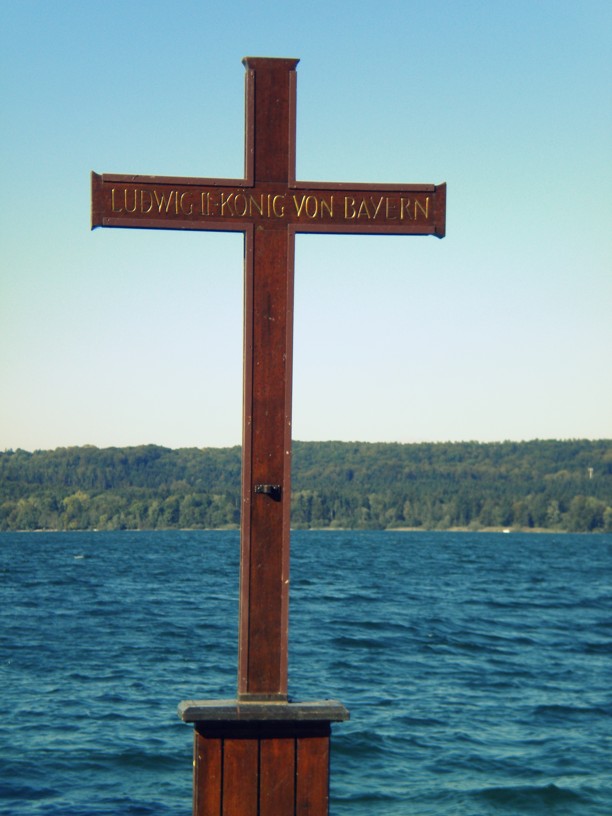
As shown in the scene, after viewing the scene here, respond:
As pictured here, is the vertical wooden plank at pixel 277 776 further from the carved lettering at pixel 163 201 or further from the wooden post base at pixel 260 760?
the carved lettering at pixel 163 201

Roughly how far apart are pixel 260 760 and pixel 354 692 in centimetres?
2192

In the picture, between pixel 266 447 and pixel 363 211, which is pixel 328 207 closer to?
pixel 363 211

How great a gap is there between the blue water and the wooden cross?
34.5 feet

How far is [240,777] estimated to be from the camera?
5.57 metres

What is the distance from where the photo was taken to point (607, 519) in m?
199

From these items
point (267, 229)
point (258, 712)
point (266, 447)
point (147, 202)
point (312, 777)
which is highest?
point (147, 202)

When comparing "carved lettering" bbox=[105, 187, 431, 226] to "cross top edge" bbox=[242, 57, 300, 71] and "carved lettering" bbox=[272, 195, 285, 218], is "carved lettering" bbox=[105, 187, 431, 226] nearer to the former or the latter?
"carved lettering" bbox=[272, 195, 285, 218]

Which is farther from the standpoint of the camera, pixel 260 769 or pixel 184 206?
pixel 184 206

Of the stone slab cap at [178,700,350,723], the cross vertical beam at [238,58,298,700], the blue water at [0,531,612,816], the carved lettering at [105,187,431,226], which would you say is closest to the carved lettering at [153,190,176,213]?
the carved lettering at [105,187,431,226]

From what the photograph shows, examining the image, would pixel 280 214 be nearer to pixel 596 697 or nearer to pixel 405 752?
pixel 405 752

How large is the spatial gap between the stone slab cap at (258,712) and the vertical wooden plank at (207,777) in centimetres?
10

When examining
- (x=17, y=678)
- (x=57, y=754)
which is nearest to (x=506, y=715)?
(x=57, y=754)

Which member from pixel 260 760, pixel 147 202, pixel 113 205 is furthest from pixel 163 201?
pixel 260 760

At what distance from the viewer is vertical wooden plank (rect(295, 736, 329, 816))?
18.4 ft
